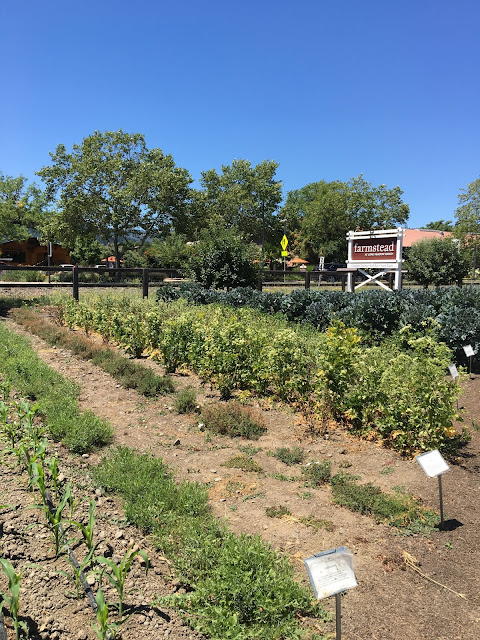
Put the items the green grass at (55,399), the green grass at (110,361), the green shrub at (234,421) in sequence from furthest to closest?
the green grass at (110,361), the green shrub at (234,421), the green grass at (55,399)

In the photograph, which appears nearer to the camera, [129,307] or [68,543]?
[68,543]

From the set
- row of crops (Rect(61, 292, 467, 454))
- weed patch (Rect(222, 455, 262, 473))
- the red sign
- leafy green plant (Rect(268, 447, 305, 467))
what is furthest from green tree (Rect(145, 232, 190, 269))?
weed patch (Rect(222, 455, 262, 473))

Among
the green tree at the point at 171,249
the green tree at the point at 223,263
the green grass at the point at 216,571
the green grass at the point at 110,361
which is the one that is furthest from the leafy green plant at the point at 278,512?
the green tree at the point at 171,249

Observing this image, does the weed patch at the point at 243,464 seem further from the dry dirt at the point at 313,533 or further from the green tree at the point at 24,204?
the green tree at the point at 24,204

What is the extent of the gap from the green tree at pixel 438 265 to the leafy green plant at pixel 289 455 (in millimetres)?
24512

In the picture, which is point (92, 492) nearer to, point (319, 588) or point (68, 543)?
point (68, 543)

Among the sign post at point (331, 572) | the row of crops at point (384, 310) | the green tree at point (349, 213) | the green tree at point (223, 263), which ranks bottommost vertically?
the sign post at point (331, 572)

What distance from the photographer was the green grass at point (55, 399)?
4.44 meters

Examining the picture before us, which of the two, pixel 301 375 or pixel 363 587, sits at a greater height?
pixel 301 375

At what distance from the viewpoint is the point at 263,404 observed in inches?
237

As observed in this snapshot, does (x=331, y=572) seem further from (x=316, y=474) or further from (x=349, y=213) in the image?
(x=349, y=213)

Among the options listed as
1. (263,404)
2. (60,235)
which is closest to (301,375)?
(263,404)

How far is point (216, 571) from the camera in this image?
2.52 metres

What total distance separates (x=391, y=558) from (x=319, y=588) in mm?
1220
